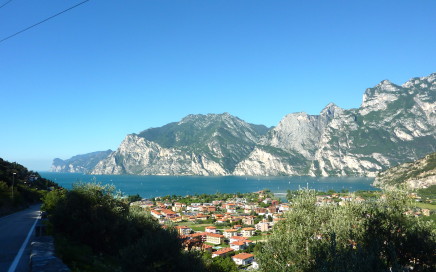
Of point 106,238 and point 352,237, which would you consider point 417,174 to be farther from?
point 106,238

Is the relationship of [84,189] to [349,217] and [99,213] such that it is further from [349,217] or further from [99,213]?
[349,217]

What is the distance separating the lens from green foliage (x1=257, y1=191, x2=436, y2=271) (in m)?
15.0

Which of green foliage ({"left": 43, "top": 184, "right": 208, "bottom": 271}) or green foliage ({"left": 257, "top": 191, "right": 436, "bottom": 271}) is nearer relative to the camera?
green foliage ({"left": 43, "top": 184, "right": 208, "bottom": 271})

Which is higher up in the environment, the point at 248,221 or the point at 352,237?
the point at 352,237

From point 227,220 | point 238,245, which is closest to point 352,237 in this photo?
point 238,245

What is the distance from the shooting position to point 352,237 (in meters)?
16.7

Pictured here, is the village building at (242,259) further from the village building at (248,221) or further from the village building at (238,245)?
the village building at (248,221)

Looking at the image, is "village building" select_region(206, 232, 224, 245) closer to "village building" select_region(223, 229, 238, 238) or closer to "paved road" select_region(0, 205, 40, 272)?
"village building" select_region(223, 229, 238, 238)

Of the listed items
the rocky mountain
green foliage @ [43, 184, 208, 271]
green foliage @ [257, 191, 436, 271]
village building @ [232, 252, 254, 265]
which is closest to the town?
village building @ [232, 252, 254, 265]

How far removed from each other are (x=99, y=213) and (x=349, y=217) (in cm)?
1619

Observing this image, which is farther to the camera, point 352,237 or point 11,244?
point 352,237

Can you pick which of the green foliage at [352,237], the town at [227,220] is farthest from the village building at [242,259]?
the green foliage at [352,237]

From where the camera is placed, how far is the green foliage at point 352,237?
15.0 metres

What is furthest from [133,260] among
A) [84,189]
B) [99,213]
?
[84,189]
